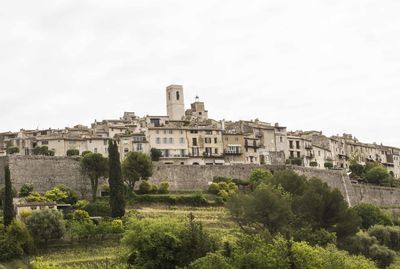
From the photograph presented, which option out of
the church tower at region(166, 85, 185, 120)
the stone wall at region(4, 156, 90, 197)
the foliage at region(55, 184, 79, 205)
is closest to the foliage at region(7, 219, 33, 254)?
the foliage at region(55, 184, 79, 205)

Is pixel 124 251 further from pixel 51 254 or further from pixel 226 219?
pixel 226 219

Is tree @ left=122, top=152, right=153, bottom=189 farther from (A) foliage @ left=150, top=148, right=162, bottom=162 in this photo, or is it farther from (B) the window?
(B) the window

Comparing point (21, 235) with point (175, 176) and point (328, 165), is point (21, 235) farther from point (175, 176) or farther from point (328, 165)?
point (328, 165)

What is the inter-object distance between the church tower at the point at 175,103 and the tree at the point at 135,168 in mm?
39263

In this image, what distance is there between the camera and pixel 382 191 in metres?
113

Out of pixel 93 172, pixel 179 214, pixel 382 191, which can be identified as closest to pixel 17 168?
Answer: pixel 93 172

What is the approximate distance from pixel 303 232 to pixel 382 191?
167 ft

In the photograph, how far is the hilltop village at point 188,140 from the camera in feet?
340

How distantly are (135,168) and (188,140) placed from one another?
71.8 feet

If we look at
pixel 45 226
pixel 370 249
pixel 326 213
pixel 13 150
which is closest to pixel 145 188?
pixel 326 213

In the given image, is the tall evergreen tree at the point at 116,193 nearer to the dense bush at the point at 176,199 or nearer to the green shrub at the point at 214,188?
the dense bush at the point at 176,199

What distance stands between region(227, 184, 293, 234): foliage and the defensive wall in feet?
78.1

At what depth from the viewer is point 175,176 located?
315 ft

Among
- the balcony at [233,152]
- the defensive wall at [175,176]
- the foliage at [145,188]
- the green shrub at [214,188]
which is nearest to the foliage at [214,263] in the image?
the foliage at [145,188]
